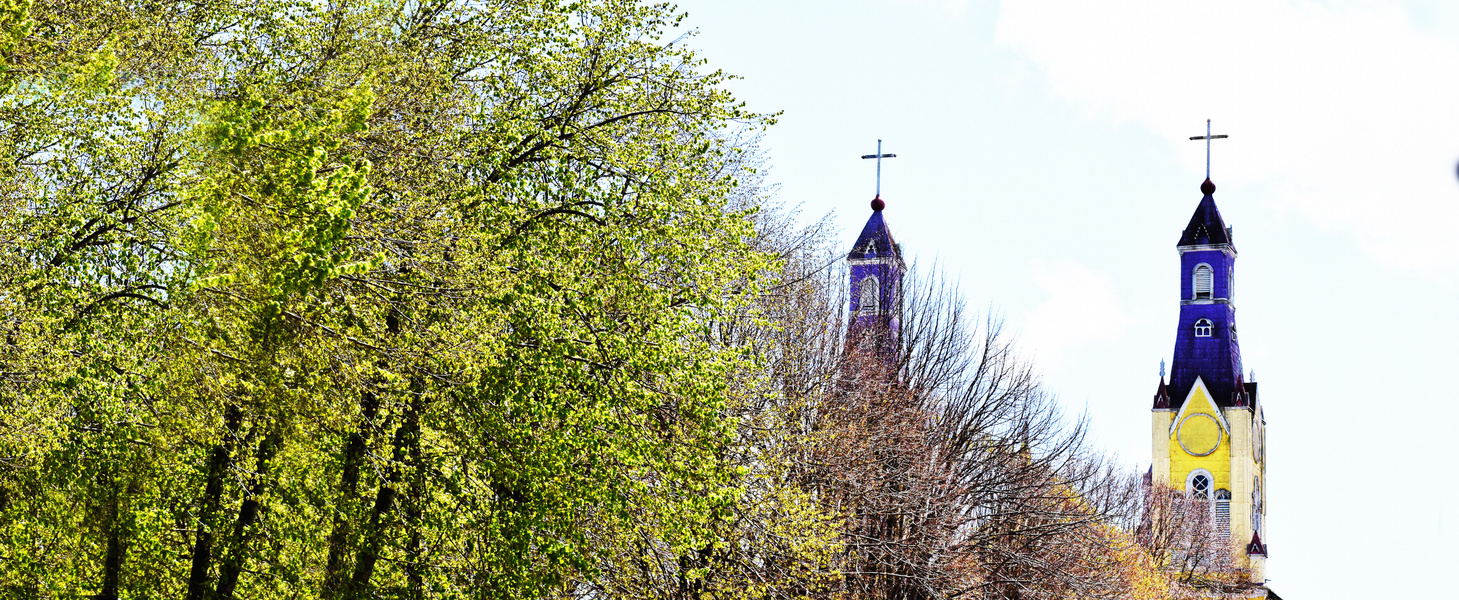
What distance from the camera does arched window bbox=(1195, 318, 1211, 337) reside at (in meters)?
104

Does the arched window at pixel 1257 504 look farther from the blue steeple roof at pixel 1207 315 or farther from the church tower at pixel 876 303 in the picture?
the church tower at pixel 876 303

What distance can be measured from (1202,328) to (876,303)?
256 feet

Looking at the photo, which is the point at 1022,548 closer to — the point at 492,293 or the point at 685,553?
the point at 685,553

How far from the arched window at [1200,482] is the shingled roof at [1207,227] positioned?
1505 centimetres

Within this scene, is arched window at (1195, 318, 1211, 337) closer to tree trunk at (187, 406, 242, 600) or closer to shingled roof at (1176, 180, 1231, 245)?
shingled roof at (1176, 180, 1231, 245)

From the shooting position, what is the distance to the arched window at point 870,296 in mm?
31672

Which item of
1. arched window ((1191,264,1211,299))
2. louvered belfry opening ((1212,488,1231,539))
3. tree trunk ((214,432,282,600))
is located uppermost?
arched window ((1191,264,1211,299))

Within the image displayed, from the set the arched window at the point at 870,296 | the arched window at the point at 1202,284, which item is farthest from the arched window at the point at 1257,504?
the arched window at the point at 870,296

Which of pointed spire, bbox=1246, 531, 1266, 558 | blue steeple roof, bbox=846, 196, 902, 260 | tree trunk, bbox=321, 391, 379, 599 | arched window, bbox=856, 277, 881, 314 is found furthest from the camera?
pointed spire, bbox=1246, 531, 1266, 558

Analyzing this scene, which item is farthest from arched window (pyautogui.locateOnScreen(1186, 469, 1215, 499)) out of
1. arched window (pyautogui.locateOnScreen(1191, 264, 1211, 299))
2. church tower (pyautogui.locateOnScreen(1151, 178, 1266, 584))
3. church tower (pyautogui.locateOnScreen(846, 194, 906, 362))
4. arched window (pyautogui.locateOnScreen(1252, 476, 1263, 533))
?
church tower (pyautogui.locateOnScreen(846, 194, 906, 362))

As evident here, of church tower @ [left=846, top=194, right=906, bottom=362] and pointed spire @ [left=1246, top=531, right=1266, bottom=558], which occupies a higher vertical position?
pointed spire @ [left=1246, top=531, right=1266, bottom=558]

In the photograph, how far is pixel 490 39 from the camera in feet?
62.3

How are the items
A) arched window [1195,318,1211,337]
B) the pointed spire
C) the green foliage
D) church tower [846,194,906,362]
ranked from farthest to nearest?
arched window [1195,318,1211,337]
the pointed spire
church tower [846,194,906,362]
the green foliage

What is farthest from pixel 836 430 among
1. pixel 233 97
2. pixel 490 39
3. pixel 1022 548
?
pixel 233 97
